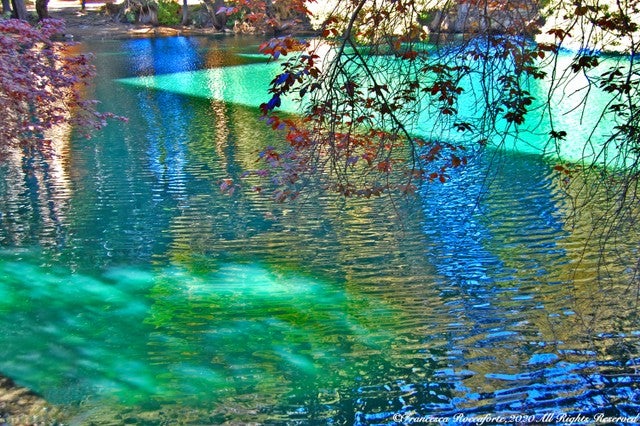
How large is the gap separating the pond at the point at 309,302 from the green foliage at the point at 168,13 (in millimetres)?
23834

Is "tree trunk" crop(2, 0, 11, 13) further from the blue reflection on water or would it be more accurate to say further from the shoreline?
the shoreline

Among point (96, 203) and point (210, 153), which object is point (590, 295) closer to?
point (96, 203)

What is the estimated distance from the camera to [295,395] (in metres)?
4.14

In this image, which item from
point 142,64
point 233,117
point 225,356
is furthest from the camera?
point 142,64

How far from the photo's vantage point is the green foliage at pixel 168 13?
103 feet

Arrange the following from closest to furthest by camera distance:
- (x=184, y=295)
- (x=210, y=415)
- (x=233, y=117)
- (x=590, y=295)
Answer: (x=210, y=415) < (x=590, y=295) < (x=184, y=295) < (x=233, y=117)

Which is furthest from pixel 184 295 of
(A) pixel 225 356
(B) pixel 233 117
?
(B) pixel 233 117

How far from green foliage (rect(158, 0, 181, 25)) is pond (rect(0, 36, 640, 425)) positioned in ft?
78.2

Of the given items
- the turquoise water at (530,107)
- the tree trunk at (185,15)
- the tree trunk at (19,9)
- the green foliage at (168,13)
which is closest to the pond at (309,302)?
the turquoise water at (530,107)

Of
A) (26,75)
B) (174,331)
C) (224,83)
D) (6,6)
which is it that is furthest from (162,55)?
(174,331)

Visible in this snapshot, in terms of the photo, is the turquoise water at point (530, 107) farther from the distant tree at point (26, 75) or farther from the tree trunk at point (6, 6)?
the tree trunk at point (6, 6)

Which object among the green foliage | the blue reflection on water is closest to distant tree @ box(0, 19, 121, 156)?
the blue reflection on water

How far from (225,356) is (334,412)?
0.98 metres

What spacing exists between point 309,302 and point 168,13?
93.7ft
